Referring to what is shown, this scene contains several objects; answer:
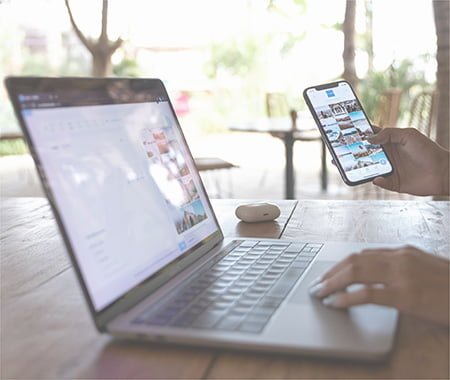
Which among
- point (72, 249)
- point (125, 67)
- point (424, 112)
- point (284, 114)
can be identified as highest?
point (72, 249)

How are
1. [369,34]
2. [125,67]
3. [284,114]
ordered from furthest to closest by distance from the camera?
[369,34], [125,67], [284,114]

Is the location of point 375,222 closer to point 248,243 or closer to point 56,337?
point 248,243

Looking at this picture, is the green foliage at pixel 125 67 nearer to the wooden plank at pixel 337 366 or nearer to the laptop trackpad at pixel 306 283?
the laptop trackpad at pixel 306 283

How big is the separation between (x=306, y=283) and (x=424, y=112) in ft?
11.4

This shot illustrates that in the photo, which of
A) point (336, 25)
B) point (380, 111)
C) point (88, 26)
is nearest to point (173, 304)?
point (380, 111)

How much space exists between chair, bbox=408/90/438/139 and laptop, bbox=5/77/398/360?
3051 mm

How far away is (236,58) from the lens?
9305mm

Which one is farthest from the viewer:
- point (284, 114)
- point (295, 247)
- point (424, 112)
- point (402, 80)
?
point (402, 80)

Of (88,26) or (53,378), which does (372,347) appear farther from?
(88,26)

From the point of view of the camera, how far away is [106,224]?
2.21ft

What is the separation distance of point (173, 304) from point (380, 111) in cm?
374

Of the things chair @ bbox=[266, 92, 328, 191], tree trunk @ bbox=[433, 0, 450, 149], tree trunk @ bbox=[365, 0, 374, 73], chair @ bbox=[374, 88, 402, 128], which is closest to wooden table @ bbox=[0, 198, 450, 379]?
tree trunk @ bbox=[433, 0, 450, 149]

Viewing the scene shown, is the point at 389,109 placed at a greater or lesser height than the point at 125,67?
lesser

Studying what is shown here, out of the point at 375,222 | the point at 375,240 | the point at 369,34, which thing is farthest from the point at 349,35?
the point at 375,240
